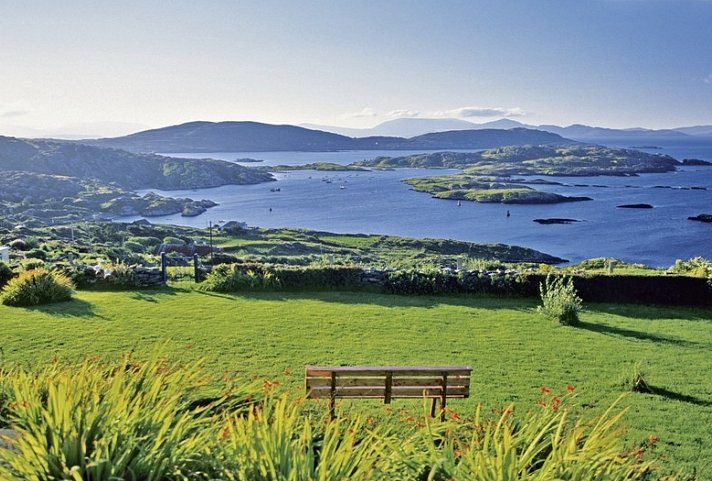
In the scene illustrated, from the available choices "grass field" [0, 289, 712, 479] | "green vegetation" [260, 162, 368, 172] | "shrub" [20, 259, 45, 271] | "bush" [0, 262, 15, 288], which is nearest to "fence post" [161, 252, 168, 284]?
"grass field" [0, 289, 712, 479]

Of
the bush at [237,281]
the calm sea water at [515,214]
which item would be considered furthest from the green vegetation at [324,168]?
the bush at [237,281]

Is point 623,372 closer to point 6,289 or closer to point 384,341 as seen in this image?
point 384,341

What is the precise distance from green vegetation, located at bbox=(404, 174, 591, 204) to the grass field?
303ft

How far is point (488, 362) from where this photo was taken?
8.70 meters

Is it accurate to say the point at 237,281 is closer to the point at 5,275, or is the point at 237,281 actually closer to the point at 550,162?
the point at 5,275

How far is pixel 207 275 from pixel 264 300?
2371 millimetres

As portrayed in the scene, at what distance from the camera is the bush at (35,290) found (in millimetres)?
12188

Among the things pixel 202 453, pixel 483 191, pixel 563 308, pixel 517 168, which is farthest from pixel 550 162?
pixel 202 453

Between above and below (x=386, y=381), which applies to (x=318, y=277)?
below

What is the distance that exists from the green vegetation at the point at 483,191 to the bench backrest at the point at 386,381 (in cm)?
9889

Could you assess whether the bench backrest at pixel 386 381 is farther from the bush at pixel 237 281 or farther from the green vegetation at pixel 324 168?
the green vegetation at pixel 324 168

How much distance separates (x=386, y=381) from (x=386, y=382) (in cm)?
2

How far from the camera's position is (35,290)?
12320mm

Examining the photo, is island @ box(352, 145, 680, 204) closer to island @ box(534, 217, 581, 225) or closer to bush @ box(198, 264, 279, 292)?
island @ box(534, 217, 581, 225)
